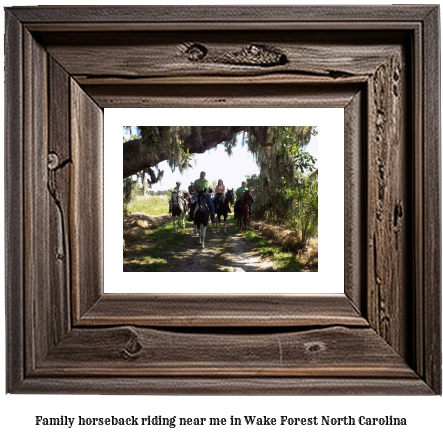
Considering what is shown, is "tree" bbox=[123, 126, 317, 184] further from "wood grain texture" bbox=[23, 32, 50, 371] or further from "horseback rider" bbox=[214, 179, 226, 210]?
"wood grain texture" bbox=[23, 32, 50, 371]

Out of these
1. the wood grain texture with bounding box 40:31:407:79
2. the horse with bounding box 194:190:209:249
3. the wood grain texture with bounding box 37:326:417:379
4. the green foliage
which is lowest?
the wood grain texture with bounding box 37:326:417:379

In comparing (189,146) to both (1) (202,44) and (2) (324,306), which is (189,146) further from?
(2) (324,306)

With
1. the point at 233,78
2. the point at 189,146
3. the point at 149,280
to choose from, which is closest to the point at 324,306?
the point at 149,280

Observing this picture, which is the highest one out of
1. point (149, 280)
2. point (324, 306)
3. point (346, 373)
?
point (149, 280)

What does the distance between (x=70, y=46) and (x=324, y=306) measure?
1.41m

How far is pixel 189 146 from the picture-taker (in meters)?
1.45

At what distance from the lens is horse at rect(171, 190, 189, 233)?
1.47 meters

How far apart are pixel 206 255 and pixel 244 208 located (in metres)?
0.25

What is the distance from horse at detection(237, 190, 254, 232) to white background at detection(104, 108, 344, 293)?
0.69 ft

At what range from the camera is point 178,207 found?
1.47 metres

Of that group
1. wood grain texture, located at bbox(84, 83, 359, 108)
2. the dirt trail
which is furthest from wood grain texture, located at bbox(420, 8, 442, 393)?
the dirt trail

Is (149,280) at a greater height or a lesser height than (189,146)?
lesser

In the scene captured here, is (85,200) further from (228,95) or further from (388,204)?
(388,204)
